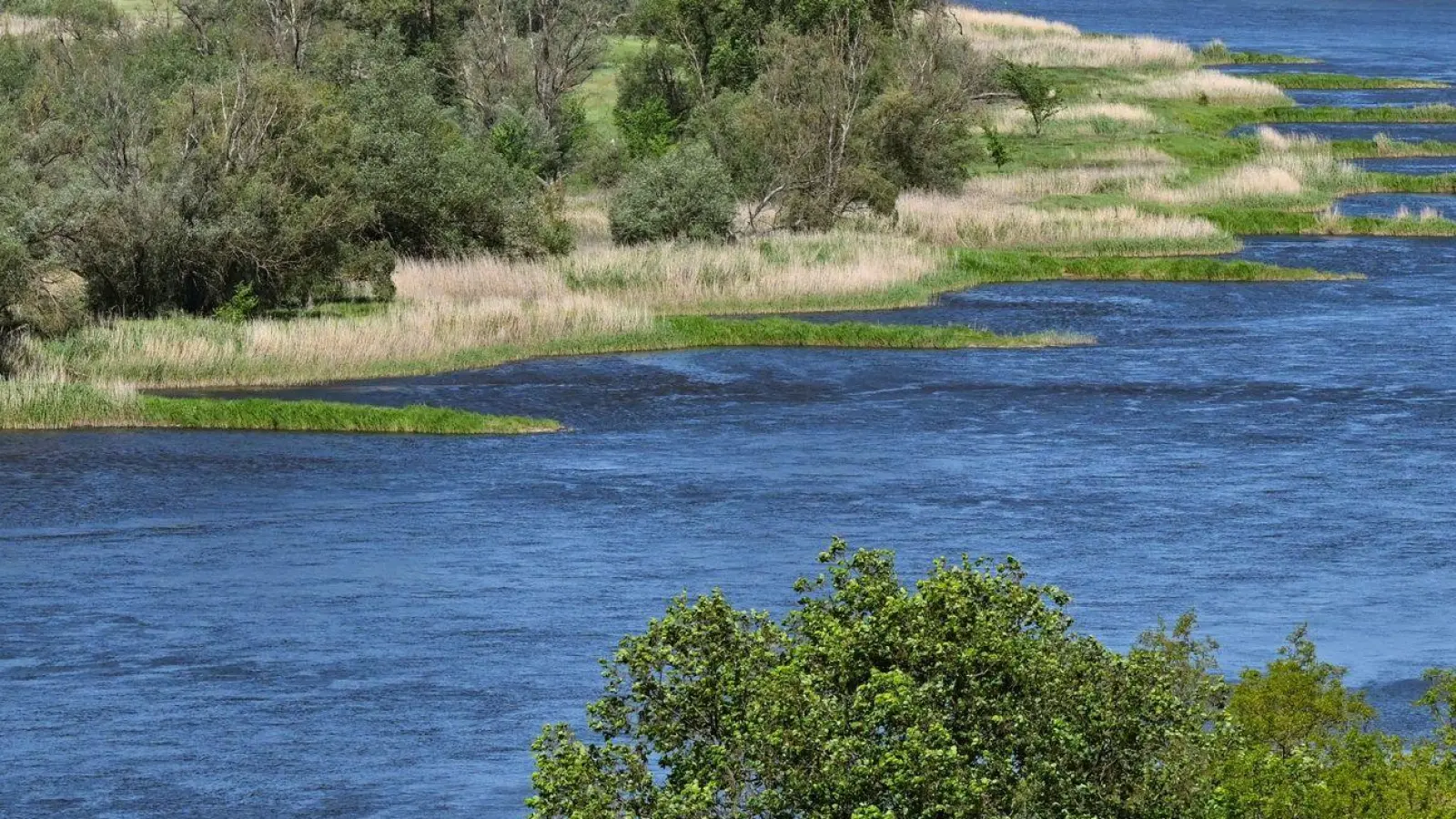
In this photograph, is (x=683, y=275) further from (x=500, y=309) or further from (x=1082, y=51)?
(x=1082, y=51)

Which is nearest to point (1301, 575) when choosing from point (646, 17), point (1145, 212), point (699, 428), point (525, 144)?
point (699, 428)

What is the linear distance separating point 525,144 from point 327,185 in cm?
2592

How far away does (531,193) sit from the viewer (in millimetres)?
78125

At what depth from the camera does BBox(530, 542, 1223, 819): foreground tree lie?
60.4 feet

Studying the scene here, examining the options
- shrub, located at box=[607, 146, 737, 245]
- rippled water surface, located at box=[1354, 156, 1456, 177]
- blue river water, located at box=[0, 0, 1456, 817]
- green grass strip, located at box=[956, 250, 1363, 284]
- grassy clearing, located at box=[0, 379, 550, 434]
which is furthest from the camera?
rippled water surface, located at box=[1354, 156, 1456, 177]

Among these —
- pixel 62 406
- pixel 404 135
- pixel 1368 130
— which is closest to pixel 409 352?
pixel 62 406

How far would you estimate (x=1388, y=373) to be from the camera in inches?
2411

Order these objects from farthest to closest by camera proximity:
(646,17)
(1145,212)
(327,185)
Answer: (646,17) < (1145,212) < (327,185)

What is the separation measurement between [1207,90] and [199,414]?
8687 cm

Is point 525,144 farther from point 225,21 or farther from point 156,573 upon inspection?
point 156,573

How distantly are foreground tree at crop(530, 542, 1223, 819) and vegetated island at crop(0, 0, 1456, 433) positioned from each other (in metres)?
35.0

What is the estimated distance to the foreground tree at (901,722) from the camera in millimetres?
18422

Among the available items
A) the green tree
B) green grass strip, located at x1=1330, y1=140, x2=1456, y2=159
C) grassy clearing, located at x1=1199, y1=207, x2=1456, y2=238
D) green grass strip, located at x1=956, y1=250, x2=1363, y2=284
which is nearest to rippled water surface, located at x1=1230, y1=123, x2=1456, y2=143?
green grass strip, located at x1=1330, y1=140, x2=1456, y2=159

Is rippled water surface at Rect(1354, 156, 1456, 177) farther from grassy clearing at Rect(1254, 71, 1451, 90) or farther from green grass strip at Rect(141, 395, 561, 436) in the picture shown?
green grass strip at Rect(141, 395, 561, 436)
